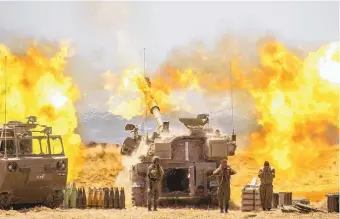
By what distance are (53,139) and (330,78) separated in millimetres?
18765

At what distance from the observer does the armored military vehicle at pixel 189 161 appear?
2966 centimetres

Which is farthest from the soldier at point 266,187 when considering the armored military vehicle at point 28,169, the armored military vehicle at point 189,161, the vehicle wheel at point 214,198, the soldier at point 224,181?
the armored military vehicle at point 28,169

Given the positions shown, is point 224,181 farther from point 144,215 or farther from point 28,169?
point 28,169

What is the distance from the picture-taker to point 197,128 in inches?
1195

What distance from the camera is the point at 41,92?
125ft

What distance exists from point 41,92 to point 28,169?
1310cm

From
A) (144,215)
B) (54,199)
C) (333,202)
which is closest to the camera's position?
(144,215)

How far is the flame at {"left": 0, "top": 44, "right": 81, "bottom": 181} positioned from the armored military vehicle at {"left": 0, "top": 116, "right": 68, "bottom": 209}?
413 inches

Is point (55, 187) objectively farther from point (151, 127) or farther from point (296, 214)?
point (151, 127)

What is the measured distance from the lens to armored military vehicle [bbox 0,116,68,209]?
2539 cm

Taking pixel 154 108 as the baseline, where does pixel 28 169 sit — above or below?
below

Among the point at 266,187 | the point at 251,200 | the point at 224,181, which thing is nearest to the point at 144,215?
Answer: the point at 224,181

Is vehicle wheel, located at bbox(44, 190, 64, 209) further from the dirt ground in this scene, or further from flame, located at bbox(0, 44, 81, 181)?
flame, located at bbox(0, 44, 81, 181)

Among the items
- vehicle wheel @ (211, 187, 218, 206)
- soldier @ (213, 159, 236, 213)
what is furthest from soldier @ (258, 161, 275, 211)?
vehicle wheel @ (211, 187, 218, 206)
